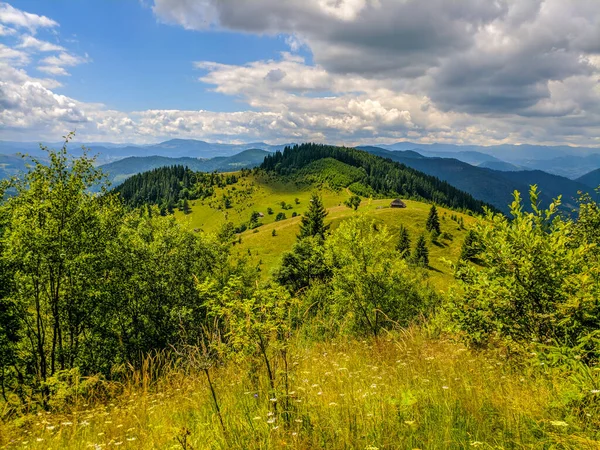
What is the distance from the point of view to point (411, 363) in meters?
6.24

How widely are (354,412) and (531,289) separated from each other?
3880mm

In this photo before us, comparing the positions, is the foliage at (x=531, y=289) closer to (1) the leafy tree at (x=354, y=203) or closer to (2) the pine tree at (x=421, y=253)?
(1) the leafy tree at (x=354, y=203)

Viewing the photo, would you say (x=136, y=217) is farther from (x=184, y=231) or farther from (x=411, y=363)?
(x=411, y=363)

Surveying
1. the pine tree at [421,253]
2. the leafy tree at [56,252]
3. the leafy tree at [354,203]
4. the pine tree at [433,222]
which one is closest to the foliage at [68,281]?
the leafy tree at [56,252]

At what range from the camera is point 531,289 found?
572 centimetres

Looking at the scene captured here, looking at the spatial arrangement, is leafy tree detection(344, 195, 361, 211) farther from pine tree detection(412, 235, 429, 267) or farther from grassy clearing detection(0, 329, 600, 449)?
pine tree detection(412, 235, 429, 267)

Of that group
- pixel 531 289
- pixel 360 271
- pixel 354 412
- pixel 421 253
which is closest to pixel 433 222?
pixel 421 253

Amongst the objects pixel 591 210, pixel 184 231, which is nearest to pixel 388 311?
pixel 591 210

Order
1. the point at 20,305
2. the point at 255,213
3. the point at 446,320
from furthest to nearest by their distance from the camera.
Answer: the point at 255,213 < the point at 20,305 < the point at 446,320

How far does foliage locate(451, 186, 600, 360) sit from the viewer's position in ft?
16.9

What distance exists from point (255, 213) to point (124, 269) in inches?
6785

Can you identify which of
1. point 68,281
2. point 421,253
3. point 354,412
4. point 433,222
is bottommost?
point 421,253

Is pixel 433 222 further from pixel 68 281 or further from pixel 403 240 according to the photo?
pixel 68 281

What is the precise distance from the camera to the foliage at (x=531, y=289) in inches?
203
